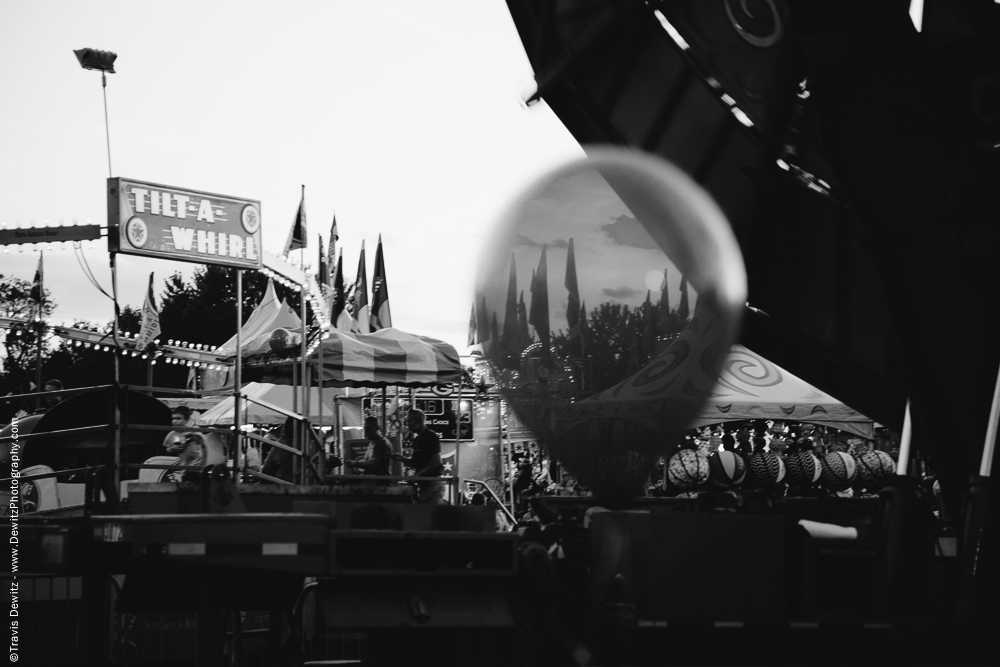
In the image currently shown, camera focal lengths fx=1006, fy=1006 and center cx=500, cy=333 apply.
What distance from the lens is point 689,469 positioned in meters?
9.10

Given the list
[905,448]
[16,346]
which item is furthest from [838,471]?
[16,346]

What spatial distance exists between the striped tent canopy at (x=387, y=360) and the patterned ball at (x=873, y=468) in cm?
504

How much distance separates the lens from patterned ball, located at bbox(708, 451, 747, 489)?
10647mm

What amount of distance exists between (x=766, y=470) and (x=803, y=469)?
0.54 m

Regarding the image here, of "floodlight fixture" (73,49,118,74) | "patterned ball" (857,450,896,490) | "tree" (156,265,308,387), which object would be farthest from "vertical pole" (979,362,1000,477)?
"tree" (156,265,308,387)

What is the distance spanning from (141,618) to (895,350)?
223 inches

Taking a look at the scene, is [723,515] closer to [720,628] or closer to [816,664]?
[720,628]

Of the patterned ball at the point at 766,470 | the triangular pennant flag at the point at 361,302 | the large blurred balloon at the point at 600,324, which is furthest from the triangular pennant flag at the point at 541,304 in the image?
the triangular pennant flag at the point at 361,302

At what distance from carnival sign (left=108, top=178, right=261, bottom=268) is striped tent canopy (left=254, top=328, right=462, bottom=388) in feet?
9.74

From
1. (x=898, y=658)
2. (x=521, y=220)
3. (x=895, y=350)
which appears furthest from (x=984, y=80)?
(x=898, y=658)

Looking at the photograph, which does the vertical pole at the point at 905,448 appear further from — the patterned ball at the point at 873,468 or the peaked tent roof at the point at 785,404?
the patterned ball at the point at 873,468

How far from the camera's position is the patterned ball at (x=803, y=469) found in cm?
1245

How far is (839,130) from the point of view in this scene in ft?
18.8

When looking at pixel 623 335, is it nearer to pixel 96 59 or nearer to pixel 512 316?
pixel 512 316
